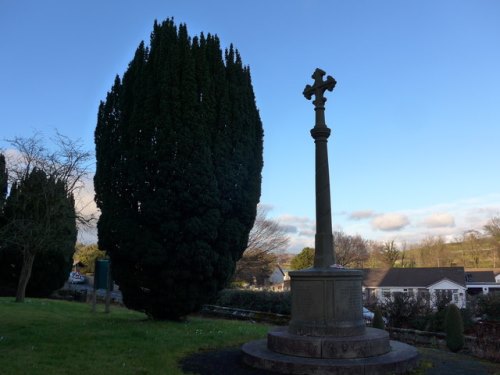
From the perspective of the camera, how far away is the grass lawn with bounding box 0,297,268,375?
7.25m

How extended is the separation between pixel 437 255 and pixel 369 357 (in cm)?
8657

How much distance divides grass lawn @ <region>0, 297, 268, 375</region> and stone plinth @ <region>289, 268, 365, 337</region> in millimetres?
2434

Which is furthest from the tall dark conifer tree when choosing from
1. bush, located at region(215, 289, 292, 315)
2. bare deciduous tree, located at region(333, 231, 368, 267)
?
bare deciduous tree, located at region(333, 231, 368, 267)

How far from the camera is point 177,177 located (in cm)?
1206

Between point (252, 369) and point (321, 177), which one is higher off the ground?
point (321, 177)

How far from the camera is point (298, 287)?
8680 millimetres

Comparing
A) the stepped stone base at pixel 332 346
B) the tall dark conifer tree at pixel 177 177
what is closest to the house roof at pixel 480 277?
the tall dark conifer tree at pixel 177 177

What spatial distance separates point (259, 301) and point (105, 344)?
16.1m

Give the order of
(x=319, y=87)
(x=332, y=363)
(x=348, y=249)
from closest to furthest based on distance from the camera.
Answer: (x=332, y=363) → (x=319, y=87) → (x=348, y=249)

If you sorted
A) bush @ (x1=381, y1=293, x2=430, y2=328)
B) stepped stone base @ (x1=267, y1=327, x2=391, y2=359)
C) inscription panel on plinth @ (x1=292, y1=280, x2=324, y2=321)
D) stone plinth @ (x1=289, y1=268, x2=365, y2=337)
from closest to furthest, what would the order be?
stepped stone base @ (x1=267, y1=327, x2=391, y2=359) < stone plinth @ (x1=289, y1=268, x2=365, y2=337) < inscription panel on plinth @ (x1=292, y1=280, x2=324, y2=321) < bush @ (x1=381, y1=293, x2=430, y2=328)

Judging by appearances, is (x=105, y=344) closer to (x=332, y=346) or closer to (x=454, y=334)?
(x=332, y=346)

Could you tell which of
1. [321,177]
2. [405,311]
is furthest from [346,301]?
[405,311]

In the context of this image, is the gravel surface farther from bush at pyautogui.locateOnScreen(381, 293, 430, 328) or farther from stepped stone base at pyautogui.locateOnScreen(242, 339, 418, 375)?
bush at pyautogui.locateOnScreen(381, 293, 430, 328)

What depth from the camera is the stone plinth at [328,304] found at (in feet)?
27.0
